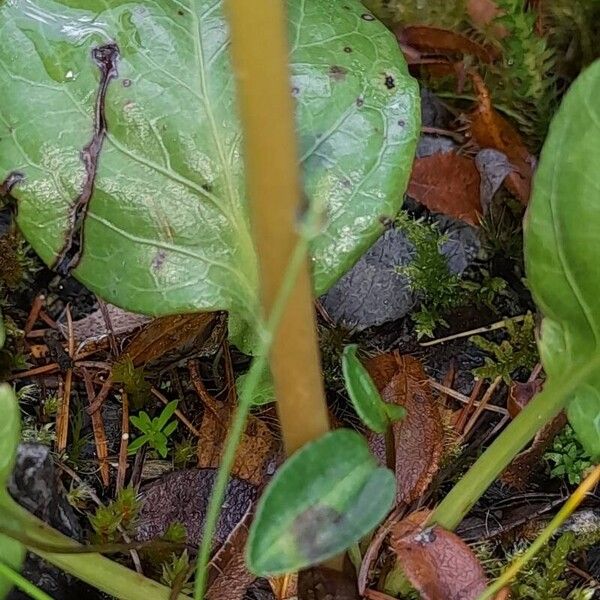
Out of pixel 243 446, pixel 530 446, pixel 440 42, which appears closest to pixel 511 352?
pixel 530 446

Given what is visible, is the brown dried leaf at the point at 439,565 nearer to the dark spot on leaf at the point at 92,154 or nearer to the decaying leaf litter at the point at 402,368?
the decaying leaf litter at the point at 402,368

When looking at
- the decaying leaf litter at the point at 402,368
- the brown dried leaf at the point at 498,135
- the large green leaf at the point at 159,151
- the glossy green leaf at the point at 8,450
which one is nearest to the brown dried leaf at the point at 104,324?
the decaying leaf litter at the point at 402,368

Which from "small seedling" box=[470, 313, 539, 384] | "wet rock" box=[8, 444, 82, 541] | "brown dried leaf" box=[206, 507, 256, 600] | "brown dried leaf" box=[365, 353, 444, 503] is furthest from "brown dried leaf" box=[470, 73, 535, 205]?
"wet rock" box=[8, 444, 82, 541]

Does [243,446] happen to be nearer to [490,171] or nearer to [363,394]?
[363,394]

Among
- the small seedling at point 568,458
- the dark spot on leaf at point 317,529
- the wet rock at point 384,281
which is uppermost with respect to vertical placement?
the dark spot on leaf at point 317,529

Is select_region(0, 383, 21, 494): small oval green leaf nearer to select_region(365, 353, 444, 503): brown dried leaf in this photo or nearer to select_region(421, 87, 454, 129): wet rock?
select_region(365, 353, 444, 503): brown dried leaf

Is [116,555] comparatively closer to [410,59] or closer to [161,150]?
[161,150]
